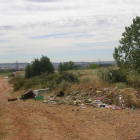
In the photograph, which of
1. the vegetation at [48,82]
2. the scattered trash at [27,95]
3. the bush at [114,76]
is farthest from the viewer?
the vegetation at [48,82]

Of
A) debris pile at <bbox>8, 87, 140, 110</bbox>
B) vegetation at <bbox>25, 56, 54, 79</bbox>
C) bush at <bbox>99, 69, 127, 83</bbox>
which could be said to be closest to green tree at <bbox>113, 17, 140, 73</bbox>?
bush at <bbox>99, 69, 127, 83</bbox>

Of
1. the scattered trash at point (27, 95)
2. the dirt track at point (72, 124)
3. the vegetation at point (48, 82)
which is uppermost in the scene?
the vegetation at point (48, 82)

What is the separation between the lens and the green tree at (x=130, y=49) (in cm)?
1823

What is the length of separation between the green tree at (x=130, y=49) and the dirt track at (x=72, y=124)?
8.39 m

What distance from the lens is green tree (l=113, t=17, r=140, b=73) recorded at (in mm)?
18234

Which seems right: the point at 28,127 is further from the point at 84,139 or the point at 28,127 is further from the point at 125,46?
the point at 125,46

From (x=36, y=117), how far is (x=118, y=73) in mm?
10381

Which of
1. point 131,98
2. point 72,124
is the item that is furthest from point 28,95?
point 72,124

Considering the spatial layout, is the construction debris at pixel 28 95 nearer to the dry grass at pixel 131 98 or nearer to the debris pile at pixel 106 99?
the debris pile at pixel 106 99

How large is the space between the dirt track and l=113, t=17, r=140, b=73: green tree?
8389 millimetres

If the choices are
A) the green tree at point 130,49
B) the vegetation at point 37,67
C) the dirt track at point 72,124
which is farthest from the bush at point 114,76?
the vegetation at point 37,67

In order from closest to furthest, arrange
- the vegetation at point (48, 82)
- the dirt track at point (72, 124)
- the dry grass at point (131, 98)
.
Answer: the dirt track at point (72, 124) < the dry grass at point (131, 98) < the vegetation at point (48, 82)

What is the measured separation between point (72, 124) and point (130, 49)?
11.8 meters

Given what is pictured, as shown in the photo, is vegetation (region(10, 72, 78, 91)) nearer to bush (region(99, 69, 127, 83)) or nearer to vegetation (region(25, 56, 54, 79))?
bush (region(99, 69, 127, 83))
